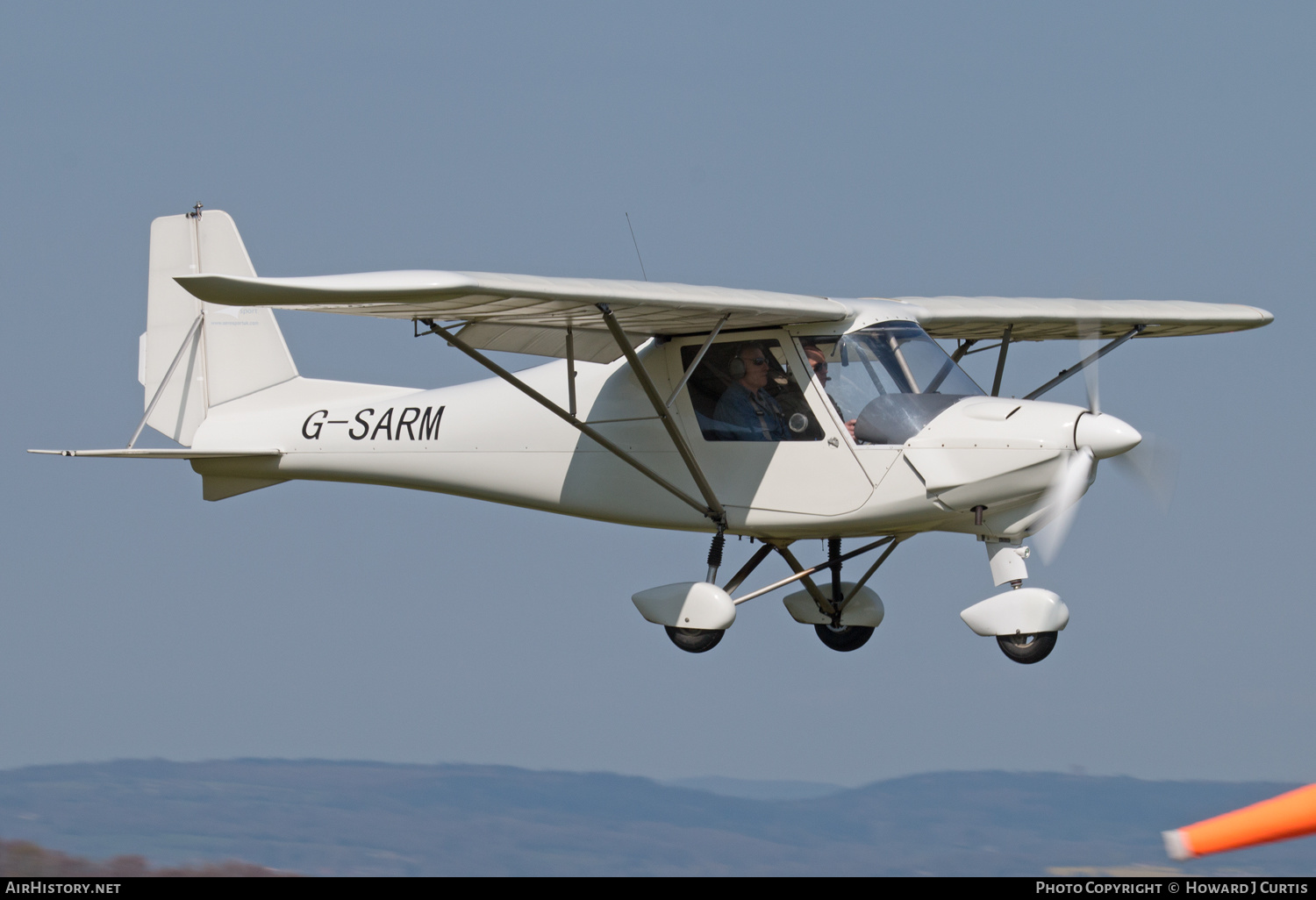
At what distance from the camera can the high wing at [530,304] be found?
9086mm

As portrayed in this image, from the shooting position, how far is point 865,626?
13.6m

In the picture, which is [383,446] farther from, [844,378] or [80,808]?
[80,808]

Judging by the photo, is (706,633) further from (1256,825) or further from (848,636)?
(1256,825)

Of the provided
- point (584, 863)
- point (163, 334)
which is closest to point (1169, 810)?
point (584, 863)

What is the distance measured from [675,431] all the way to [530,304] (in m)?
1.78

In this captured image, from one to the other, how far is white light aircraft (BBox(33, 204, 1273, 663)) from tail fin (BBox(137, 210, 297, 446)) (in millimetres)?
389

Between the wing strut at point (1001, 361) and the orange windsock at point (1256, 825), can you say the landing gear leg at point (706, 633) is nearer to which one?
the wing strut at point (1001, 361)

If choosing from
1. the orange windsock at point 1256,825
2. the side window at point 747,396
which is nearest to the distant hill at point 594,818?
the side window at point 747,396

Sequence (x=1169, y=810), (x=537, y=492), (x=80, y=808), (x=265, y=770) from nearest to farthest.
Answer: (x=537, y=492) < (x=80, y=808) < (x=265, y=770) < (x=1169, y=810)

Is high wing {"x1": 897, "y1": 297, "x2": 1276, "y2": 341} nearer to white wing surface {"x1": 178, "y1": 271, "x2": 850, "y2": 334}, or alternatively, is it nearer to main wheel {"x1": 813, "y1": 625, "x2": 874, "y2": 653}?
white wing surface {"x1": 178, "y1": 271, "x2": 850, "y2": 334}

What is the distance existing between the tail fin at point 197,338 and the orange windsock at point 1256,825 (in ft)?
42.6

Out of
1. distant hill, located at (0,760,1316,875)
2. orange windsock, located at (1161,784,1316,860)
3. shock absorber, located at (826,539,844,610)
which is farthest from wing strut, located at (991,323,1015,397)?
orange windsock, located at (1161,784,1316,860)

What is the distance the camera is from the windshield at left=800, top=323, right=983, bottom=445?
11500mm
